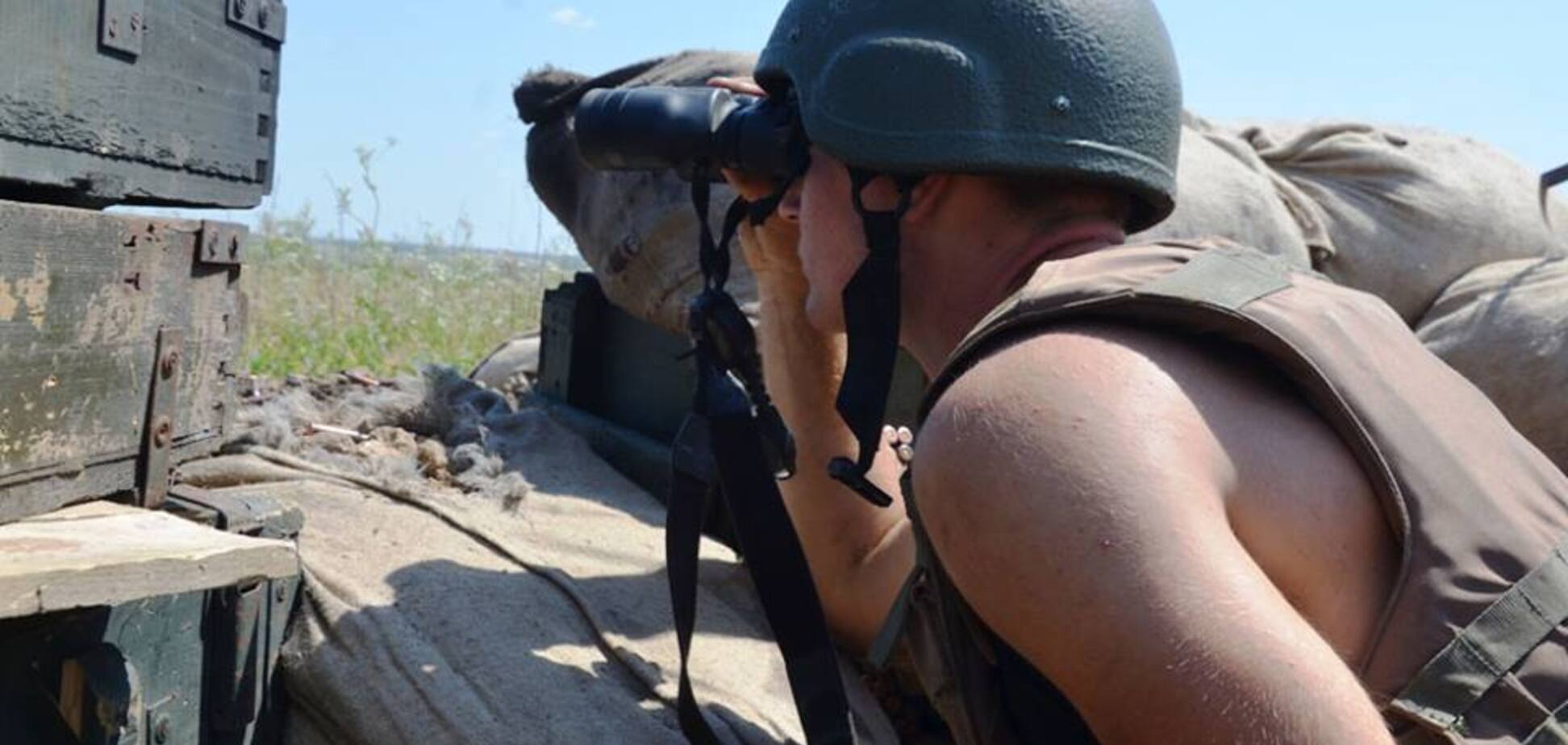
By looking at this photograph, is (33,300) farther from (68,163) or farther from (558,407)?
(558,407)

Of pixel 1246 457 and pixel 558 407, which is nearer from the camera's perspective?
pixel 1246 457

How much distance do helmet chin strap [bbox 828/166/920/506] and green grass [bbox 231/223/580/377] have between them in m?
4.43

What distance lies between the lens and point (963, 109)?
69.1 inches

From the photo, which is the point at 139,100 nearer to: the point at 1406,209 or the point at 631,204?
the point at 631,204

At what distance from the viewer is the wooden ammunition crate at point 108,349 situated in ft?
5.72

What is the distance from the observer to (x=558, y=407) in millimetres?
3340

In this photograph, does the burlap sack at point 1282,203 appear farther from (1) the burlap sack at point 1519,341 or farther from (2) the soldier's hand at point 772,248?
(2) the soldier's hand at point 772,248

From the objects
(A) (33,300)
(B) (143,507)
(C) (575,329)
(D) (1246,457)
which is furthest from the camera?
(C) (575,329)

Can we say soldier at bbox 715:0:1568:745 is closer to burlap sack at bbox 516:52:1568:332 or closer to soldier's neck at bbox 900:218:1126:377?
soldier's neck at bbox 900:218:1126:377

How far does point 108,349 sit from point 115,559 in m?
0.38

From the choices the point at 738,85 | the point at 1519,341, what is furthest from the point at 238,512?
the point at 1519,341

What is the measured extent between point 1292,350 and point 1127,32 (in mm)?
566

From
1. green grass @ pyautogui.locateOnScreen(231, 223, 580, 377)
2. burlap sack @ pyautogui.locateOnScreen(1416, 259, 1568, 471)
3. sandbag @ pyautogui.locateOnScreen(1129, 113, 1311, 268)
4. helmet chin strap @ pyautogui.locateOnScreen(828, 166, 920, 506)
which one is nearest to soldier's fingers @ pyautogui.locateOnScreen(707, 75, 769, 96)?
helmet chin strap @ pyautogui.locateOnScreen(828, 166, 920, 506)

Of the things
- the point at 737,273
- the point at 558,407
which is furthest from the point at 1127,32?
the point at 558,407
